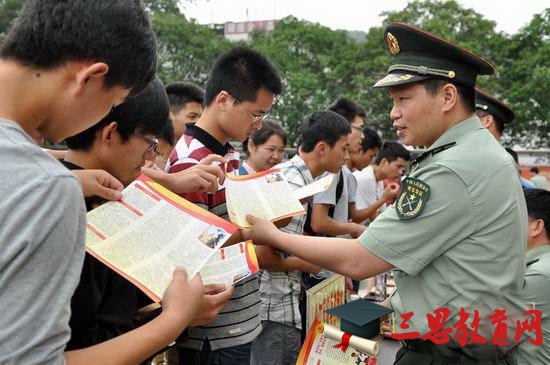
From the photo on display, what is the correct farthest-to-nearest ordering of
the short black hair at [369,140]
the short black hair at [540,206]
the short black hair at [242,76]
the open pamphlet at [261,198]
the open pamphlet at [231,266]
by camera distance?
the short black hair at [369,140], the short black hair at [540,206], the short black hair at [242,76], the open pamphlet at [261,198], the open pamphlet at [231,266]

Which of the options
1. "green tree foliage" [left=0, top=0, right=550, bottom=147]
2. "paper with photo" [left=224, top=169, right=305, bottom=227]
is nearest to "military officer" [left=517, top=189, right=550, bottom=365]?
"paper with photo" [left=224, top=169, right=305, bottom=227]

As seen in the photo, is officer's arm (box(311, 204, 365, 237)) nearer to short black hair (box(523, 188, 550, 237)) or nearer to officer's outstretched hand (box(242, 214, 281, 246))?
short black hair (box(523, 188, 550, 237))

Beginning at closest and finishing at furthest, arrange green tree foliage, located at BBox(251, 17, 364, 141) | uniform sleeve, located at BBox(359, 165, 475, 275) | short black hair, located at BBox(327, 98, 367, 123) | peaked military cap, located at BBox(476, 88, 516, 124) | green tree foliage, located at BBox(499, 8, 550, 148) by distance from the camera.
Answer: uniform sleeve, located at BBox(359, 165, 475, 275) < peaked military cap, located at BBox(476, 88, 516, 124) < short black hair, located at BBox(327, 98, 367, 123) < green tree foliage, located at BBox(499, 8, 550, 148) < green tree foliage, located at BBox(251, 17, 364, 141)

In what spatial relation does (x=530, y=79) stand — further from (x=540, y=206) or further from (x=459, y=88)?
(x=459, y=88)

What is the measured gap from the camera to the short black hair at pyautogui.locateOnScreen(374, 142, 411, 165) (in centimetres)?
565

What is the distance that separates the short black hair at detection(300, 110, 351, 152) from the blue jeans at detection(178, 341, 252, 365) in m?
1.72

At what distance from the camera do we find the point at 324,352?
1809 millimetres

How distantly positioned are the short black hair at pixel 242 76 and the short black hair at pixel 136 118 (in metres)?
0.75

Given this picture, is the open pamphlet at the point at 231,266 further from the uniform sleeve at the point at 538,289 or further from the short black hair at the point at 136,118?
the uniform sleeve at the point at 538,289

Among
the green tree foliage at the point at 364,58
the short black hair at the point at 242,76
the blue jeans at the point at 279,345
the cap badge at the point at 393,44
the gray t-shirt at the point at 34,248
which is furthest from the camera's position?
the green tree foliage at the point at 364,58

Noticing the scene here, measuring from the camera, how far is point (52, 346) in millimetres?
721

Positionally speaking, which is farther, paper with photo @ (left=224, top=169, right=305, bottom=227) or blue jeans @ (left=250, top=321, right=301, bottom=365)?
blue jeans @ (left=250, top=321, right=301, bottom=365)

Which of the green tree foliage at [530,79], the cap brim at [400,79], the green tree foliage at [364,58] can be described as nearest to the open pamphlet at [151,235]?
the cap brim at [400,79]

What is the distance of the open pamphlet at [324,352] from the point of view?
179cm
